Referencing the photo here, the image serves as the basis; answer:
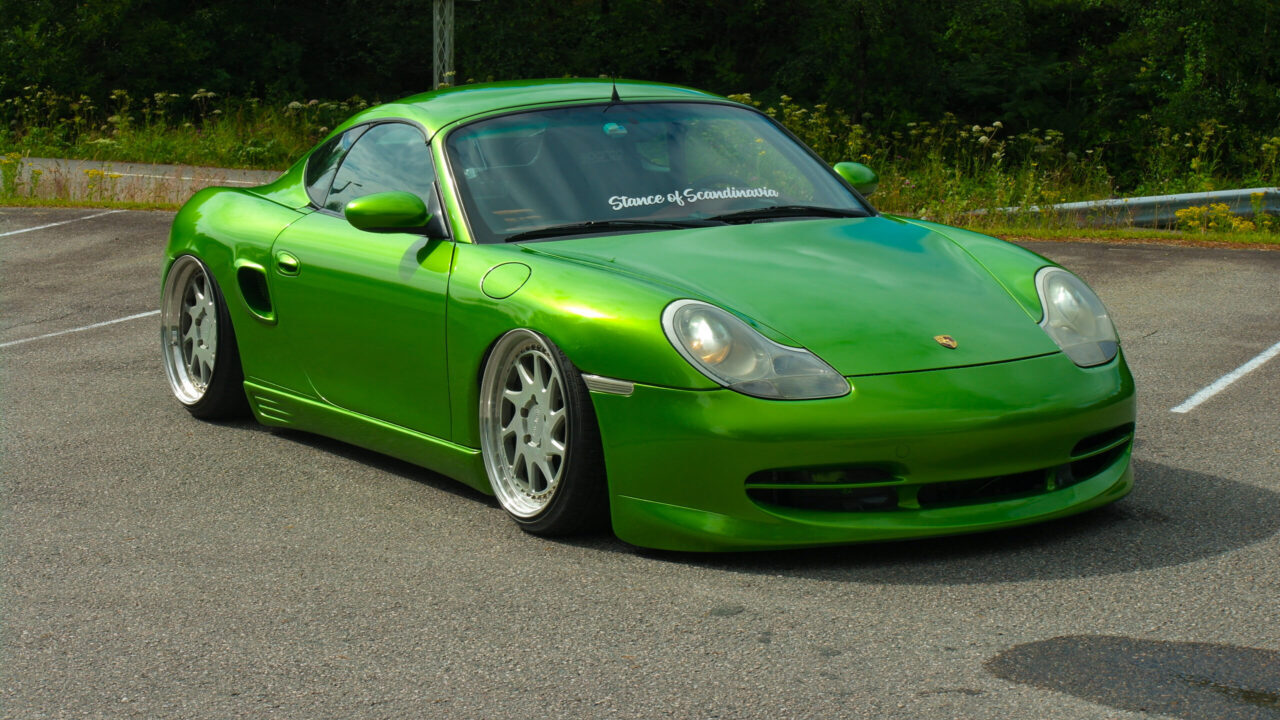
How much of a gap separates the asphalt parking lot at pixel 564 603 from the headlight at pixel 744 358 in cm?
52

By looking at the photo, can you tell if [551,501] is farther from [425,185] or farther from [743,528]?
[425,185]

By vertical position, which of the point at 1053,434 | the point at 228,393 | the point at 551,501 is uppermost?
the point at 1053,434

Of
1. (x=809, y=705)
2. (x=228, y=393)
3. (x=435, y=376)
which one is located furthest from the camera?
(x=228, y=393)

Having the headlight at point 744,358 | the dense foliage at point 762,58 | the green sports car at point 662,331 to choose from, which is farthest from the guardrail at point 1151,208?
the headlight at point 744,358

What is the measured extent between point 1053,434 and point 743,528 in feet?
2.99

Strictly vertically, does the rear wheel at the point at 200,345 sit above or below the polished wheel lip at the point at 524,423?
below

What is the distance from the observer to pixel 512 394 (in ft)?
15.5

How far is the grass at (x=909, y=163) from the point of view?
42.1 feet

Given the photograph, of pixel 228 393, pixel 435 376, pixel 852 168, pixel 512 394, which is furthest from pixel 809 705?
pixel 228 393

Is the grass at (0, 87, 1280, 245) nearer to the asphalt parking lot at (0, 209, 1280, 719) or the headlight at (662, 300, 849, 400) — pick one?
the asphalt parking lot at (0, 209, 1280, 719)

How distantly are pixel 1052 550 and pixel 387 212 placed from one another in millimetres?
2394

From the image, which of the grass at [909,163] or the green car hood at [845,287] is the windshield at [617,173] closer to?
the green car hood at [845,287]

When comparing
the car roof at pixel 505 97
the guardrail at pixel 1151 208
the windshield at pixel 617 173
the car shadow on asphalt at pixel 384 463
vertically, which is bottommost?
the guardrail at pixel 1151 208

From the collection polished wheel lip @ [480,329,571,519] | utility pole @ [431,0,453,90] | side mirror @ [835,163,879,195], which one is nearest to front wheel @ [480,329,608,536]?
polished wheel lip @ [480,329,571,519]
